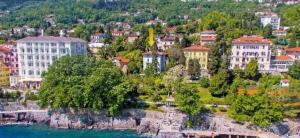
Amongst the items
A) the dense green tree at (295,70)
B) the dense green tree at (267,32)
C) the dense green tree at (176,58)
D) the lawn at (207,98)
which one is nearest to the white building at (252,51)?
the dense green tree at (295,70)

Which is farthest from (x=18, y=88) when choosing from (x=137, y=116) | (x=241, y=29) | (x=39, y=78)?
(x=241, y=29)

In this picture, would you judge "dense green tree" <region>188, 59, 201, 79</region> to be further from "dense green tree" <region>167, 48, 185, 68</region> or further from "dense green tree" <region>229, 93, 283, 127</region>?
"dense green tree" <region>229, 93, 283, 127</region>

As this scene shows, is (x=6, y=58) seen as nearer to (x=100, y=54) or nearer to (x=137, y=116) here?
(x=100, y=54)

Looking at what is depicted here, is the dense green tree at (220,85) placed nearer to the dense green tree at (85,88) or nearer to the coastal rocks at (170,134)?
the coastal rocks at (170,134)

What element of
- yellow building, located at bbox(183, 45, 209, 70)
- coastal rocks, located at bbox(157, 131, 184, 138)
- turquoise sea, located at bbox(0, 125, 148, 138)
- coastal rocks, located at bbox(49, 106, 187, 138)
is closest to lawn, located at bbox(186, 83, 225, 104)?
coastal rocks, located at bbox(49, 106, 187, 138)

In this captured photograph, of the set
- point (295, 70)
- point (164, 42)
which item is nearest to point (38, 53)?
point (164, 42)

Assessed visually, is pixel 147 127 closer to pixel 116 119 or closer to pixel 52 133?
pixel 116 119
